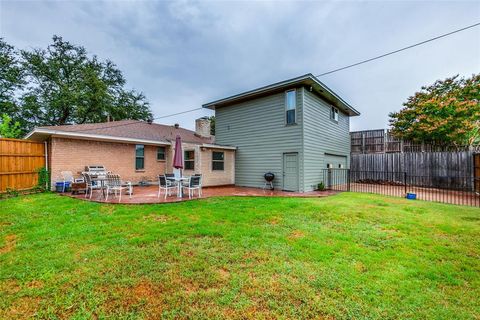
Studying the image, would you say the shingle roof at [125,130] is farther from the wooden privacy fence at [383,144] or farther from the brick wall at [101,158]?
the wooden privacy fence at [383,144]

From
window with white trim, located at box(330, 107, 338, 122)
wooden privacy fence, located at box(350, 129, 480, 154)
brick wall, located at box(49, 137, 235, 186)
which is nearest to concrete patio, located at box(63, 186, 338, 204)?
brick wall, located at box(49, 137, 235, 186)

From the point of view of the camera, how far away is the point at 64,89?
67.2 feet

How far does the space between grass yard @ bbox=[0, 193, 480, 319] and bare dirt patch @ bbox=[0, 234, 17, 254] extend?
22 millimetres

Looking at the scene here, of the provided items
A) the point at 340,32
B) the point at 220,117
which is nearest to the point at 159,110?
the point at 220,117

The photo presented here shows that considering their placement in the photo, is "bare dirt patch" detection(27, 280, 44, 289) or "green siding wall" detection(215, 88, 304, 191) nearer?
"bare dirt patch" detection(27, 280, 44, 289)

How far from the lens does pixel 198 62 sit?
48.2 ft

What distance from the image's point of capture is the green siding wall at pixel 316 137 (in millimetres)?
10094

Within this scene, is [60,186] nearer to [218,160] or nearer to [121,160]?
[121,160]

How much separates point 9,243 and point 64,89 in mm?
22616

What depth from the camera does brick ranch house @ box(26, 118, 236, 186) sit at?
32.2 ft

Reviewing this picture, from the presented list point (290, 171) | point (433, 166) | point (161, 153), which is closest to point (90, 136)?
point (161, 153)

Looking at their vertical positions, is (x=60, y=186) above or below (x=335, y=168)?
below

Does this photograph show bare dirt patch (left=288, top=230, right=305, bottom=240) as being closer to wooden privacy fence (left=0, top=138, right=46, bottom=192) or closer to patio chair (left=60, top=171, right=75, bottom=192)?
patio chair (left=60, top=171, right=75, bottom=192)

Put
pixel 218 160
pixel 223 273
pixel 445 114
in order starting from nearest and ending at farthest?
pixel 223 273 → pixel 218 160 → pixel 445 114
